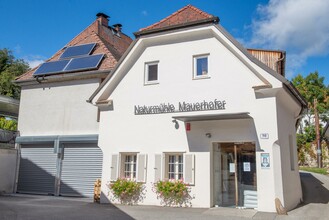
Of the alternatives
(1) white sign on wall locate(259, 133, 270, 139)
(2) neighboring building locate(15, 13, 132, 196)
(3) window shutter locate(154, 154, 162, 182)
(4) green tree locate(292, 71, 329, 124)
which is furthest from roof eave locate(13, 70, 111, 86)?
(4) green tree locate(292, 71, 329, 124)

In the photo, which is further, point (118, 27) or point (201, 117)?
point (118, 27)

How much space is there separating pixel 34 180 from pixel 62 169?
200 centimetres

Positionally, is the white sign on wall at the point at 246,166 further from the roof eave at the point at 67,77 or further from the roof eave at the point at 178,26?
the roof eave at the point at 67,77

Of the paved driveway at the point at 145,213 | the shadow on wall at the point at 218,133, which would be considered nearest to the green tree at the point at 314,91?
the paved driveway at the point at 145,213

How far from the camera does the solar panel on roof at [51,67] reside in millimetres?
17723

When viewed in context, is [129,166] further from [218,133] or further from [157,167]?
[218,133]

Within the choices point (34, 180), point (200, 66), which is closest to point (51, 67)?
point (34, 180)

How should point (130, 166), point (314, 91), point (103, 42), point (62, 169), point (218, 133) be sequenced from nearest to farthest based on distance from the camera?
point (218, 133) → point (130, 166) → point (62, 169) → point (103, 42) → point (314, 91)

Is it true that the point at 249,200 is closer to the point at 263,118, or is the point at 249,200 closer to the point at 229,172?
the point at 229,172

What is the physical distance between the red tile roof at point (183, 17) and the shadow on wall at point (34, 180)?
938 cm

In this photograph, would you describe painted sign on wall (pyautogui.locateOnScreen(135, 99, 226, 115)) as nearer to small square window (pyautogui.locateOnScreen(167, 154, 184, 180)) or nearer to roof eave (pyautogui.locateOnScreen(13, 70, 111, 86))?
small square window (pyautogui.locateOnScreen(167, 154, 184, 180))

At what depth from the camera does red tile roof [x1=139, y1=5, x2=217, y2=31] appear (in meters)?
13.6

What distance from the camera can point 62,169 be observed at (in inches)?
655

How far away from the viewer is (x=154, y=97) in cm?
1354
